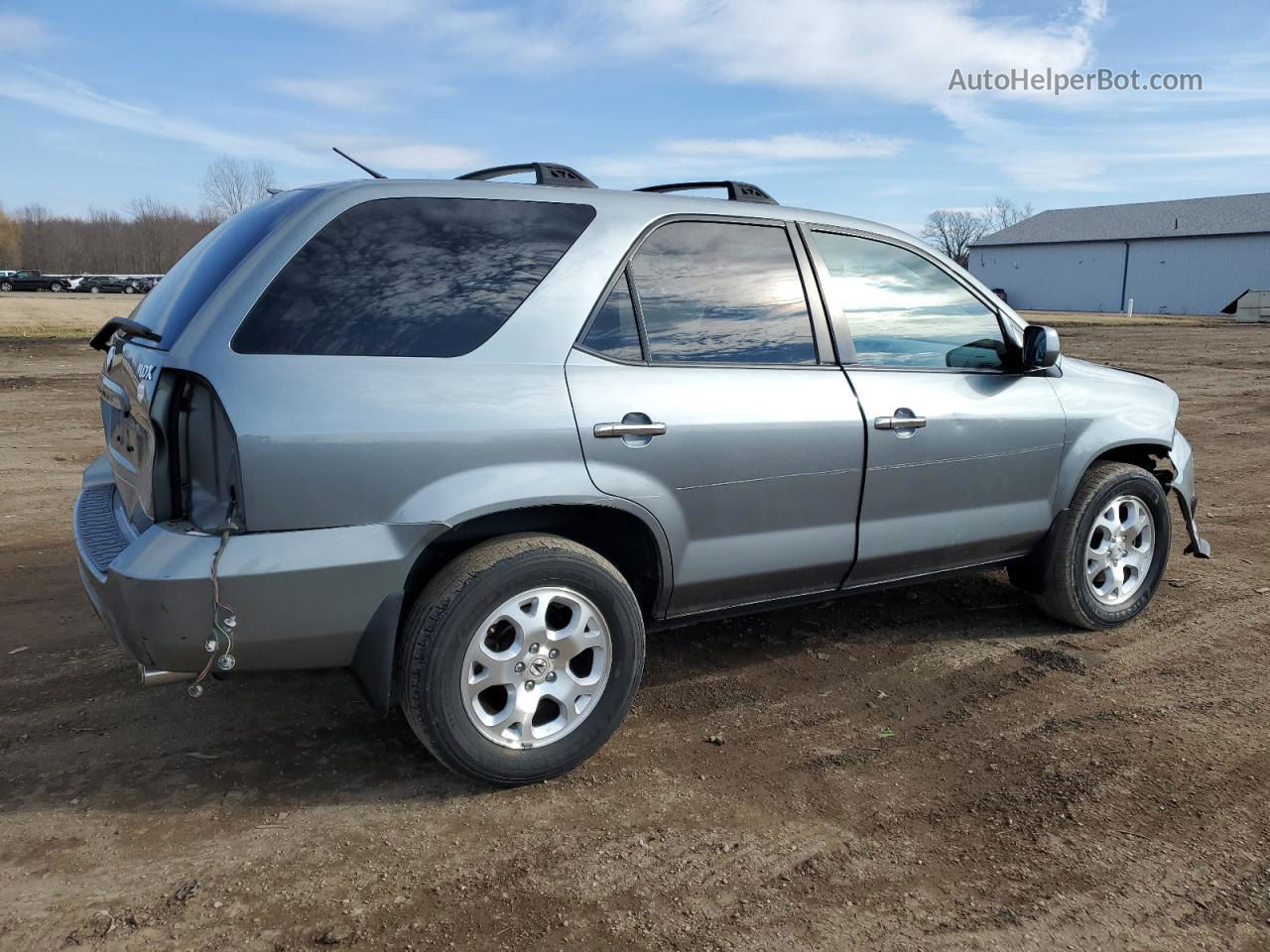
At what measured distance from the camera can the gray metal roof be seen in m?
62.1

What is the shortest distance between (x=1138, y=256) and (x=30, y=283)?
70498 mm

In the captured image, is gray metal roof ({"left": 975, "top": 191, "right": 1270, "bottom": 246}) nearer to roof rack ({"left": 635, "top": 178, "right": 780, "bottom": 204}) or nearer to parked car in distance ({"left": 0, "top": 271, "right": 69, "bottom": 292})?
parked car in distance ({"left": 0, "top": 271, "right": 69, "bottom": 292})

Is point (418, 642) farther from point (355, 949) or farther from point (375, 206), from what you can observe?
point (375, 206)

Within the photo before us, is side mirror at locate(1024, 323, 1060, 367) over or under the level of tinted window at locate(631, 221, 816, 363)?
under

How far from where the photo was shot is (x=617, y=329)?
3.40 metres

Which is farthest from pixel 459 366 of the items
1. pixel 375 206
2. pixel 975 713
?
pixel 975 713

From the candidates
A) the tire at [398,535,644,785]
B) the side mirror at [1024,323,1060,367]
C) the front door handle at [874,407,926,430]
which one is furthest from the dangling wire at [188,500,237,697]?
the side mirror at [1024,323,1060,367]

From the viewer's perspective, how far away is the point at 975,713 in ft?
Result: 12.7

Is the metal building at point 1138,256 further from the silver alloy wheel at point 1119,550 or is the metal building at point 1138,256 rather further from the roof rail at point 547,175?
the roof rail at point 547,175

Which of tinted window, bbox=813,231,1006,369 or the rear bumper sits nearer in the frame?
the rear bumper

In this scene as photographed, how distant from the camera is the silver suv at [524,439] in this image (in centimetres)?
283

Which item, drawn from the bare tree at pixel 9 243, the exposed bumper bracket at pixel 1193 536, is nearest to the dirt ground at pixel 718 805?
the exposed bumper bracket at pixel 1193 536

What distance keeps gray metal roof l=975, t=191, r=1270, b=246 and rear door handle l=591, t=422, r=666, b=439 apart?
68823 mm

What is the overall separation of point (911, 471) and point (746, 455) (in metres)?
0.82
